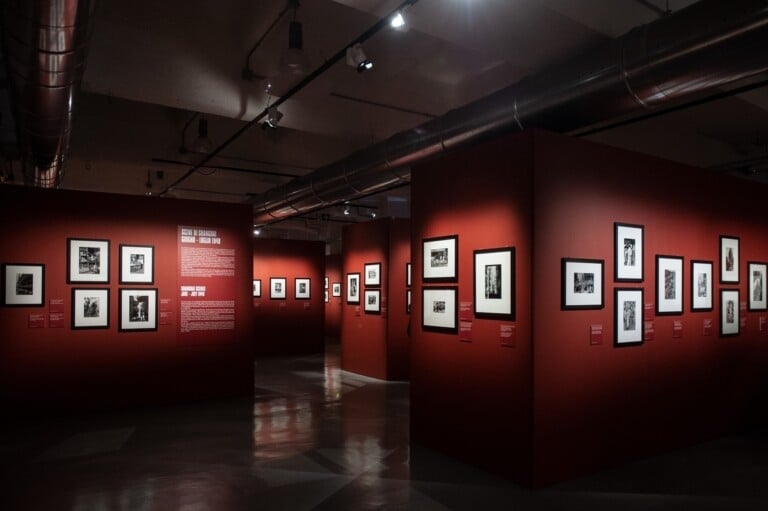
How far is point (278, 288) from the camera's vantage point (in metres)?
15.1

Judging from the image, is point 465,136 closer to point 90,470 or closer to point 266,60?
point 266,60

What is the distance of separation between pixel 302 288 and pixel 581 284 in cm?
1111

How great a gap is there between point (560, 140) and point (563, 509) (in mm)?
3186

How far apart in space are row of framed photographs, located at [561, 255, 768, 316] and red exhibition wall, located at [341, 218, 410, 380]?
17.3 ft

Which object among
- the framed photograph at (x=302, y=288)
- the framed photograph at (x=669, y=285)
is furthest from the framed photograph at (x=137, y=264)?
the framed photograph at (x=302, y=288)

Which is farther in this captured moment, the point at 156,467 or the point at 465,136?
the point at 465,136

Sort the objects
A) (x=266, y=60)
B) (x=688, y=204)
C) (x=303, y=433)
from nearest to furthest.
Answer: (x=688, y=204) → (x=303, y=433) → (x=266, y=60)

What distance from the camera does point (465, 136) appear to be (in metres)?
6.46

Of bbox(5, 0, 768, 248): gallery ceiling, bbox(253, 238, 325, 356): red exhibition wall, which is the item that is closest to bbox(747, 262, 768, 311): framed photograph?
bbox(5, 0, 768, 248): gallery ceiling

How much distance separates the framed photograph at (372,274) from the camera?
10.9m

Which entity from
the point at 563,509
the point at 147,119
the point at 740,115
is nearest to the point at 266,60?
the point at 147,119

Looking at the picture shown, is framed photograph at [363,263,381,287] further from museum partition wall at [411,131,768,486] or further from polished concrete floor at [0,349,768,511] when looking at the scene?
museum partition wall at [411,131,768,486]

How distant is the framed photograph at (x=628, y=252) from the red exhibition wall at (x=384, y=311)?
534 centimetres

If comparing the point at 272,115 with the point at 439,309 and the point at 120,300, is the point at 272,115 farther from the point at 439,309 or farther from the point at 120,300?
the point at 439,309
